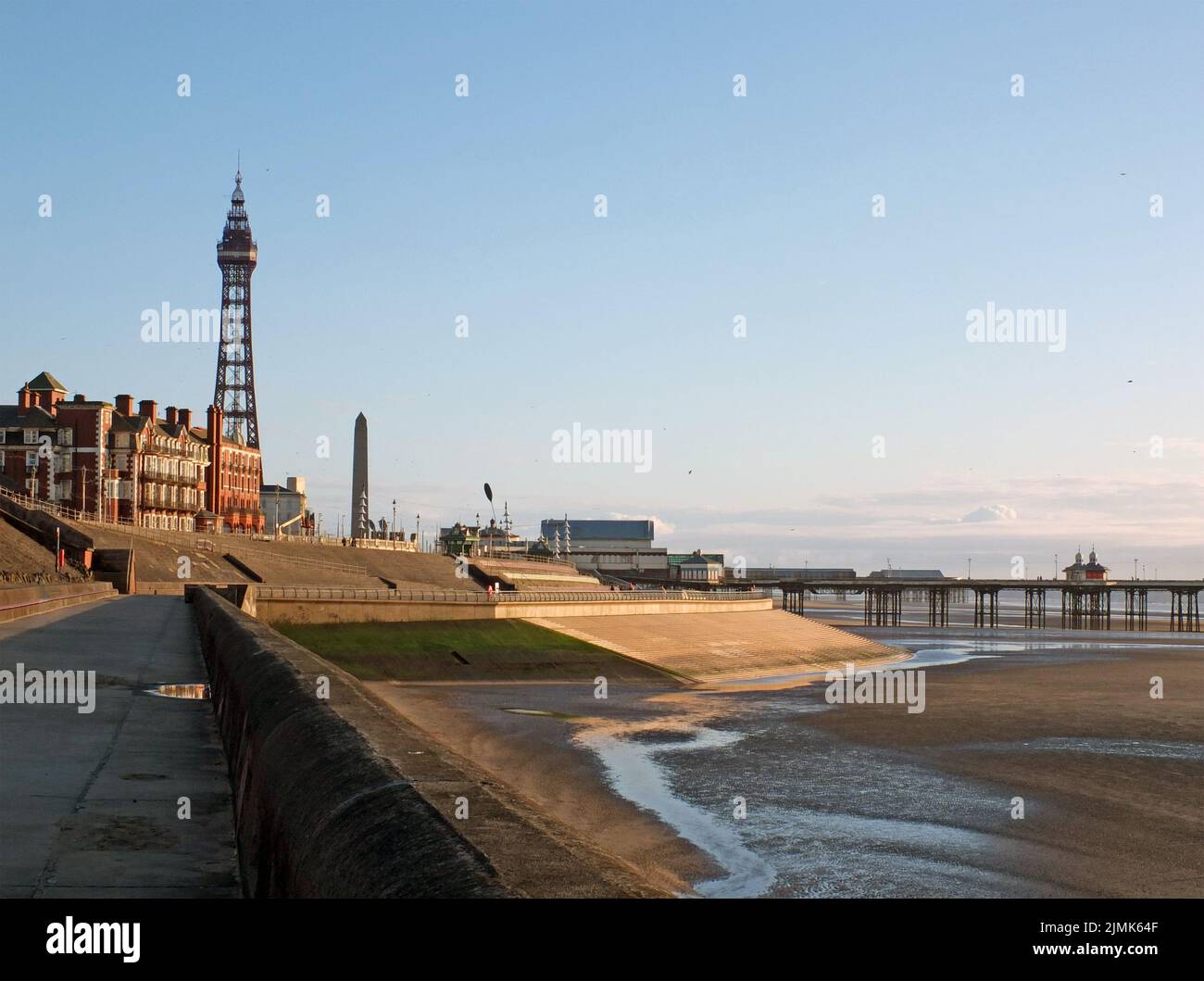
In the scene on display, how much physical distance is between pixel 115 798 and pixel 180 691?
835cm

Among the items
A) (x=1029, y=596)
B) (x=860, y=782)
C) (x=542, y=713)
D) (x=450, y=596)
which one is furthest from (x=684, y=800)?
(x=1029, y=596)

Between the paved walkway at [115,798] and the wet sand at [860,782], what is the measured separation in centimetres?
292

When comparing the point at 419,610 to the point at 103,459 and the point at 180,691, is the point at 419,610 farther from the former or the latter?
the point at 103,459

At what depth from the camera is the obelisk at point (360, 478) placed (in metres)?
143

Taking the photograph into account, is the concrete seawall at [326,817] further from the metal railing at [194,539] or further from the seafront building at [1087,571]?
the seafront building at [1087,571]

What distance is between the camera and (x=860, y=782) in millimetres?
27906

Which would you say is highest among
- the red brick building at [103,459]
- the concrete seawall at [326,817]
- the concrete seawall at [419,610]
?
the red brick building at [103,459]

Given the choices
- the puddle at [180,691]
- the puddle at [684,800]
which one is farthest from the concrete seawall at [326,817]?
the puddle at [684,800]

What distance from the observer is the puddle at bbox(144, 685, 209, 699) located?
1669cm

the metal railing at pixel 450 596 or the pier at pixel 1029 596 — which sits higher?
the metal railing at pixel 450 596

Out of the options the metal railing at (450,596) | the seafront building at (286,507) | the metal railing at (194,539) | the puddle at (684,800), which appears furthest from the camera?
the seafront building at (286,507)

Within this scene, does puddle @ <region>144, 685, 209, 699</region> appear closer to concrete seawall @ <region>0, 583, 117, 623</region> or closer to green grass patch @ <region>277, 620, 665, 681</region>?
concrete seawall @ <region>0, 583, 117, 623</region>

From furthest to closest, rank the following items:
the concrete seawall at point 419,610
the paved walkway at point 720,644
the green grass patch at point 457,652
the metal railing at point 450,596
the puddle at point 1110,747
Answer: the paved walkway at point 720,644 < the metal railing at point 450,596 < the concrete seawall at point 419,610 < the green grass patch at point 457,652 < the puddle at point 1110,747
